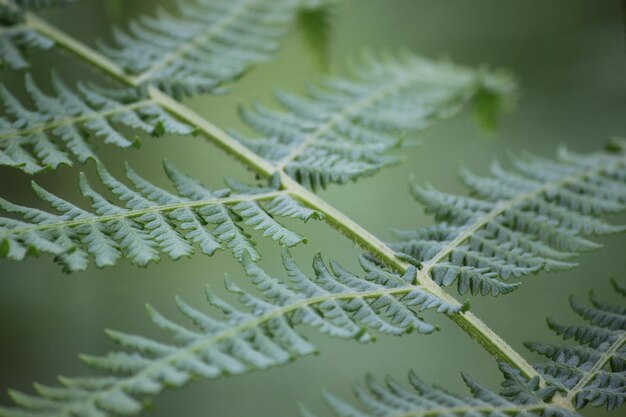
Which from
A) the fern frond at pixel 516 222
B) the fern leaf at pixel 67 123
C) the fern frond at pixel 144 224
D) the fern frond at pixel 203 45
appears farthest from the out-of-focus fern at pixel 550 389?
the fern frond at pixel 203 45

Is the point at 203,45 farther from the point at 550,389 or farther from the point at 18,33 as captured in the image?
the point at 550,389

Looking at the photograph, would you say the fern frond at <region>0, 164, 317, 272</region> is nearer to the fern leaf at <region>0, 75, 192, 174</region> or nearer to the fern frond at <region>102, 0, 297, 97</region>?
the fern leaf at <region>0, 75, 192, 174</region>

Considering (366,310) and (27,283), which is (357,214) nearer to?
(27,283)

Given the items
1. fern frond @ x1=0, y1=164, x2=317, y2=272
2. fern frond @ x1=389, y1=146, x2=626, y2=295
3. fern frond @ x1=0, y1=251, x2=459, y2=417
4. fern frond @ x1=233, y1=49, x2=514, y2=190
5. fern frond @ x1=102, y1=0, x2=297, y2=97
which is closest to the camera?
fern frond @ x1=0, y1=251, x2=459, y2=417

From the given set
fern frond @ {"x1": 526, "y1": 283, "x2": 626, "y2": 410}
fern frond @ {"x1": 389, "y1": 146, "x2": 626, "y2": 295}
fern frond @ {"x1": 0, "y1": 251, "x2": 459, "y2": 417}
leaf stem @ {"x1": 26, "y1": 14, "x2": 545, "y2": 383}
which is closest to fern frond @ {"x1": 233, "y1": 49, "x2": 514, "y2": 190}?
leaf stem @ {"x1": 26, "y1": 14, "x2": 545, "y2": 383}

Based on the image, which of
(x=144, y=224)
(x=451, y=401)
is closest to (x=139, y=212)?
(x=144, y=224)

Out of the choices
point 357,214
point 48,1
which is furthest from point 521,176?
point 357,214
